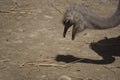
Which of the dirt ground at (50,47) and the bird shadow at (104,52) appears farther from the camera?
the bird shadow at (104,52)

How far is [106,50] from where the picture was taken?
4.30m

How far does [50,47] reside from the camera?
4.35 m

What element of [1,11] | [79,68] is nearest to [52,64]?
[79,68]

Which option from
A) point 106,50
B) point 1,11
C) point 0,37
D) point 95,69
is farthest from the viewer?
point 1,11

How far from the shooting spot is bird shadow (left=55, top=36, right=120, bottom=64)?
404 cm

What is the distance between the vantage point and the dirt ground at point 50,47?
382 cm

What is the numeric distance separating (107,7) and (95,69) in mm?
1764

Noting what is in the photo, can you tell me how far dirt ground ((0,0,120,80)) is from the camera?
3824 mm

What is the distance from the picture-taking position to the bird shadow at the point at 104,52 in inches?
159

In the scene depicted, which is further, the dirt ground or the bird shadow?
the bird shadow

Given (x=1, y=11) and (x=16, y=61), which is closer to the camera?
(x=16, y=61)

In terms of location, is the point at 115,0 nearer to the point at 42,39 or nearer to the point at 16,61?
the point at 42,39

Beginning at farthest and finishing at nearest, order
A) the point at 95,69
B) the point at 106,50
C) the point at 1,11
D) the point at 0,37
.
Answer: the point at 1,11 → the point at 0,37 → the point at 106,50 → the point at 95,69

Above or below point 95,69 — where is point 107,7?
above
